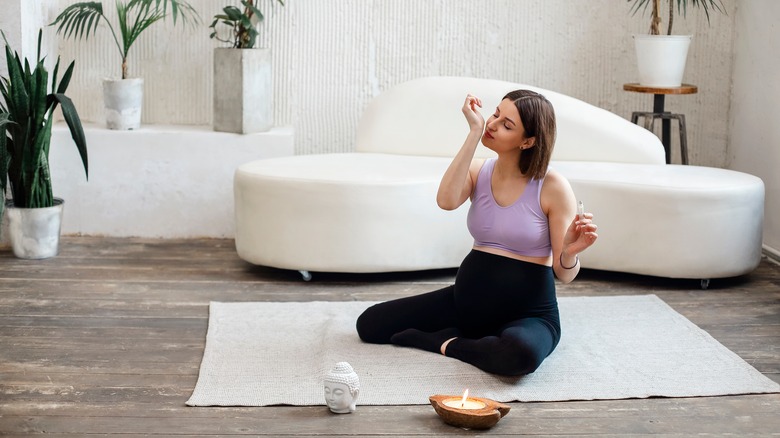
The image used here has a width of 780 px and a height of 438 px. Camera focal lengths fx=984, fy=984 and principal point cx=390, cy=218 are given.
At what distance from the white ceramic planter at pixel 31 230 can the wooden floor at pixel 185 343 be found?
0.07 m

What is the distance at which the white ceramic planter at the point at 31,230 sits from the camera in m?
4.11

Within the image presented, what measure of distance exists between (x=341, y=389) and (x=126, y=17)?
282 cm

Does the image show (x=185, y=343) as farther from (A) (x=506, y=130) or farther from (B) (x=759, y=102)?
(B) (x=759, y=102)

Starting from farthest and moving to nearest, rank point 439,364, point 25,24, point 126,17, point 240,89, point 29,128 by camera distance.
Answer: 1. point 126,17
2. point 240,89
3. point 25,24
4. point 29,128
5. point 439,364

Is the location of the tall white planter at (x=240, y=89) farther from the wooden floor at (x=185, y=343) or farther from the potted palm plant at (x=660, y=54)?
the potted palm plant at (x=660, y=54)

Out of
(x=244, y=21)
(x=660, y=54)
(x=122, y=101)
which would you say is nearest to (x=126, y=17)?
(x=122, y=101)

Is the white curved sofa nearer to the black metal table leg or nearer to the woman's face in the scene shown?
the black metal table leg

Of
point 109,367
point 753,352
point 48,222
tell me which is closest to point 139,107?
point 48,222

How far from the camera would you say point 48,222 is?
163 inches

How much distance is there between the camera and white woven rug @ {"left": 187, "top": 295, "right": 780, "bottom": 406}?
265 centimetres

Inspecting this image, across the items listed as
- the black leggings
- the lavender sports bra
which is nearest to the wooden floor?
the black leggings

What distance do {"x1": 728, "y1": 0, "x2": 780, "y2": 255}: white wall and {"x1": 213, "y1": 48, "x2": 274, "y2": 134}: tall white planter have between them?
2297 mm

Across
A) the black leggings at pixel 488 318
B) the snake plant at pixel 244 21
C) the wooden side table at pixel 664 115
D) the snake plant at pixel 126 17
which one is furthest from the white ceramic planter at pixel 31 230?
the wooden side table at pixel 664 115

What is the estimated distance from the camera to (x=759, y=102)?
4609 mm
